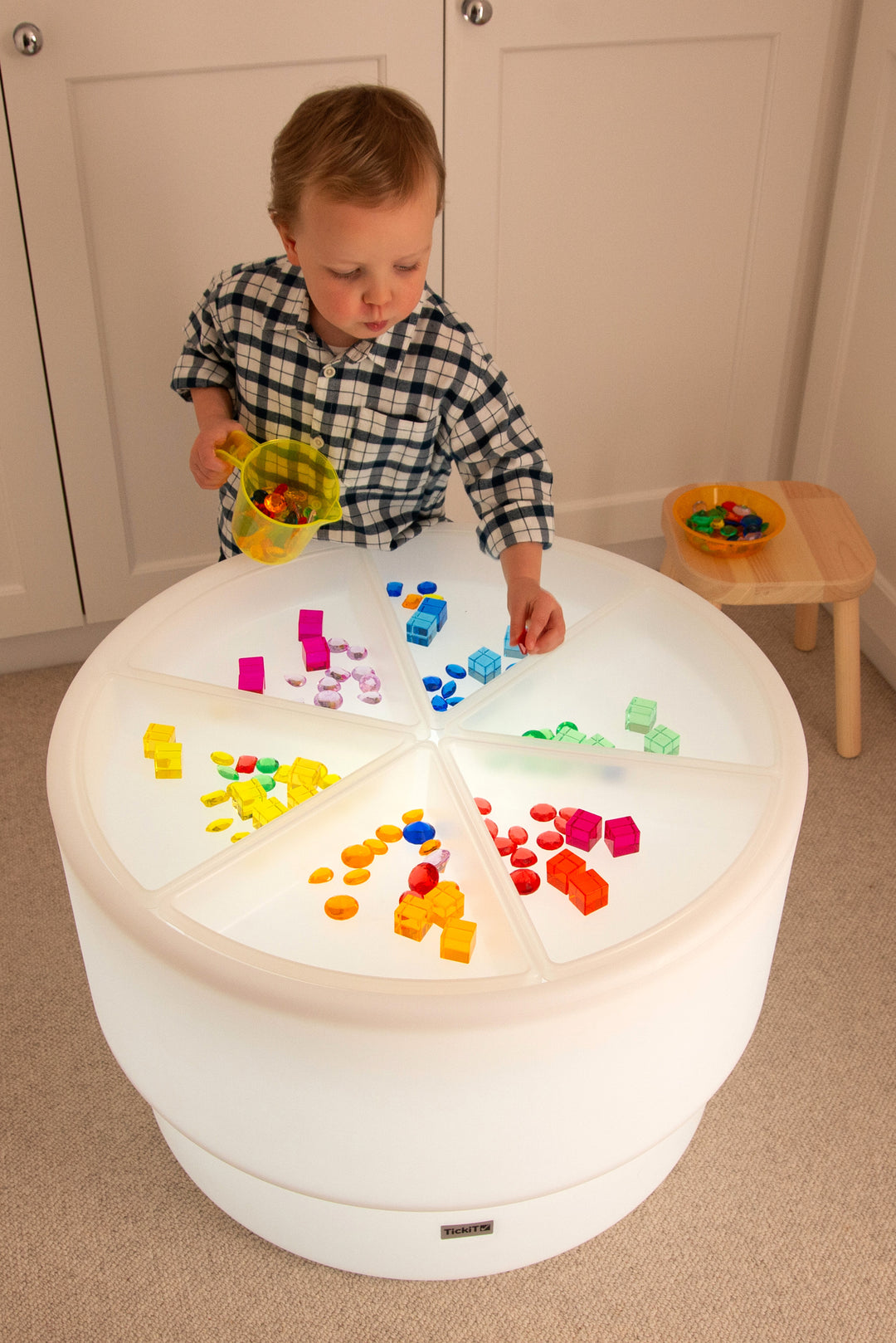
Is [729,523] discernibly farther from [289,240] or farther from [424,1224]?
[424,1224]

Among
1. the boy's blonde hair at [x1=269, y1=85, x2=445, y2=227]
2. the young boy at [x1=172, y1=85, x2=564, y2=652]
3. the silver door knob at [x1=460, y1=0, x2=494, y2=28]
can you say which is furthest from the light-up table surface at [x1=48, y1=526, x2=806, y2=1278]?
the silver door knob at [x1=460, y1=0, x2=494, y2=28]

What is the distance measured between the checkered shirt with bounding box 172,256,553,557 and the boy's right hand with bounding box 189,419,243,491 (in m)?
0.09

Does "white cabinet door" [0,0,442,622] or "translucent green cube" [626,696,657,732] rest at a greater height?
"white cabinet door" [0,0,442,622]

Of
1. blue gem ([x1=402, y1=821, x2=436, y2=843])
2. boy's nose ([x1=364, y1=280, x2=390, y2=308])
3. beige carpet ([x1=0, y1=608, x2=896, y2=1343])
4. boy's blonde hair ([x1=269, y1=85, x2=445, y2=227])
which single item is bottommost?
beige carpet ([x1=0, y1=608, x2=896, y2=1343])

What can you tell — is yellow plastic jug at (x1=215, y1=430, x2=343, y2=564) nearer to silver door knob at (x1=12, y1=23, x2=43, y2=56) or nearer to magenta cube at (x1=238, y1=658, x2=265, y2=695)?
magenta cube at (x1=238, y1=658, x2=265, y2=695)

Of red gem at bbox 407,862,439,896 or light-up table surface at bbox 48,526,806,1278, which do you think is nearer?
light-up table surface at bbox 48,526,806,1278

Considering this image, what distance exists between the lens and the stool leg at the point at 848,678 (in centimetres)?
185

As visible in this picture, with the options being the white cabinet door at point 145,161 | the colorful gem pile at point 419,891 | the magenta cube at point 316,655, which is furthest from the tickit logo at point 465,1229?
the white cabinet door at point 145,161

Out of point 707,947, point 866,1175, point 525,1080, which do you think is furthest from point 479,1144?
point 866,1175

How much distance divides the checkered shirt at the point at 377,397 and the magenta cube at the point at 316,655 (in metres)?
0.18

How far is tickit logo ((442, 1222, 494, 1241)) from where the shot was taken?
116 cm

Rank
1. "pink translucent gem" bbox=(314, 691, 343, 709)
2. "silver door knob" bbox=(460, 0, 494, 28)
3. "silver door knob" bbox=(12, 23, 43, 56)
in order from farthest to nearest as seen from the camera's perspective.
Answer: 1. "silver door knob" bbox=(460, 0, 494, 28)
2. "silver door knob" bbox=(12, 23, 43, 56)
3. "pink translucent gem" bbox=(314, 691, 343, 709)

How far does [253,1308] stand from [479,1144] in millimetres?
459

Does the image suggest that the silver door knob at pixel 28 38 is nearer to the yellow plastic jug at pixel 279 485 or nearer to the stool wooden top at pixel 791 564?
the yellow plastic jug at pixel 279 485
